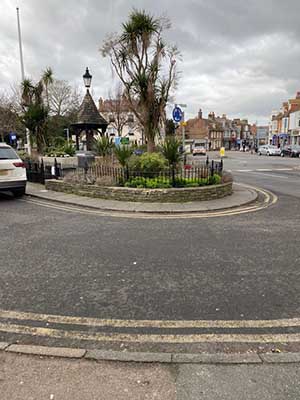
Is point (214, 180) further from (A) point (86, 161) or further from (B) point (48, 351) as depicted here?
(B) point (48, 351)

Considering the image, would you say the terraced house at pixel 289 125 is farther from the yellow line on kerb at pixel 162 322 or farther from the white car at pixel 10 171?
the yellow line on kerb at pixel 162 322

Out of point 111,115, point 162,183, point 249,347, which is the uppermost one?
point 111,115

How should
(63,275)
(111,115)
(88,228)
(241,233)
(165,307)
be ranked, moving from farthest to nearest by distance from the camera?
(111,115), (88,228), (241,233), (63,275), (165,307)

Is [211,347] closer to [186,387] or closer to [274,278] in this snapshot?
[186,387]

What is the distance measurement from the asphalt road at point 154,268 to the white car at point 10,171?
2965 mm

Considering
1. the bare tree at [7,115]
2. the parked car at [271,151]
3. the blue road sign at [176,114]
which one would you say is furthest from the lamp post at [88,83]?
the parked car at [271,151]

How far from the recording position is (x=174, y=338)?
2674mm

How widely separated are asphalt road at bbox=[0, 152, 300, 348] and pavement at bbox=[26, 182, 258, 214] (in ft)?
3.08

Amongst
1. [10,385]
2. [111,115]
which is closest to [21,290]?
[10,385]

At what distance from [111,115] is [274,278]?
43856 mm

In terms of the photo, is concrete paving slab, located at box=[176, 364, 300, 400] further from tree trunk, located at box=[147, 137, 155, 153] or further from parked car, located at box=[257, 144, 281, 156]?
parked car, located at box=[257, 144, 281, 156]

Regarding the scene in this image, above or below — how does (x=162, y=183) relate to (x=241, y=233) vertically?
above

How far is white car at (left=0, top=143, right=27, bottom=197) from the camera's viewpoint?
9.00 m

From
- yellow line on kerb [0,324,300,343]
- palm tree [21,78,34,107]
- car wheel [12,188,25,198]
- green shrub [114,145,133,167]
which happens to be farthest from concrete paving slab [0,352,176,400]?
palm tree [21,78,34,107]
